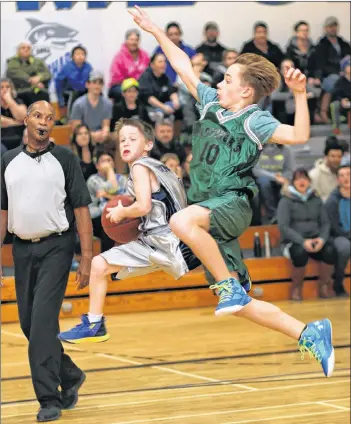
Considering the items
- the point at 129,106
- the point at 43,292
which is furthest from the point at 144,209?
the point at 129,106

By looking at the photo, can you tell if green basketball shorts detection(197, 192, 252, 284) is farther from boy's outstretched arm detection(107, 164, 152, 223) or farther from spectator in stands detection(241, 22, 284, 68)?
spectator in stands detection(241, 22, 284, 68)

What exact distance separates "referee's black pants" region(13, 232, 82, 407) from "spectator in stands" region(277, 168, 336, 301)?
5967mm

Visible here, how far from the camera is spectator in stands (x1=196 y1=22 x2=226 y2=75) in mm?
14891

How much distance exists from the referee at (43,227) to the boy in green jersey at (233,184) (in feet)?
3.87

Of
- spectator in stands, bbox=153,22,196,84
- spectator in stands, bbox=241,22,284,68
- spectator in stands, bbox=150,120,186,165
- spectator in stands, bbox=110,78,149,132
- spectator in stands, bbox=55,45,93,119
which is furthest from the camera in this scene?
spectator in stands, bbox=241,22,284,68

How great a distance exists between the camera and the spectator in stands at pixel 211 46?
14891 millimetres

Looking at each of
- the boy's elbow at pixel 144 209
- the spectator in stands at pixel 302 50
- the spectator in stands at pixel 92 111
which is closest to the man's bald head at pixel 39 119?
the boy's elbow at pixel 144 209

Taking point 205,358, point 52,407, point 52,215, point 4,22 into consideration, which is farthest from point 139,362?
point 4,22

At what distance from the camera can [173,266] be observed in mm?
6176

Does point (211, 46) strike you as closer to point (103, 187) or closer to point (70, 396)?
point (103, 187)

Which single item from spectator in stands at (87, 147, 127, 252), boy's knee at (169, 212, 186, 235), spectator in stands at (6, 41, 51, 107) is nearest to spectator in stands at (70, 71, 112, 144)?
spectator in stands at (6, 41, 51, 107)

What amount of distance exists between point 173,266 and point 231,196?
0.49m

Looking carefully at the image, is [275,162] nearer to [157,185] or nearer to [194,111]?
[194,111]

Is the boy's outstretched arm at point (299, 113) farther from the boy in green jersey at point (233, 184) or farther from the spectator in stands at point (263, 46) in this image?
the spectator in stands at point (263, 46)
